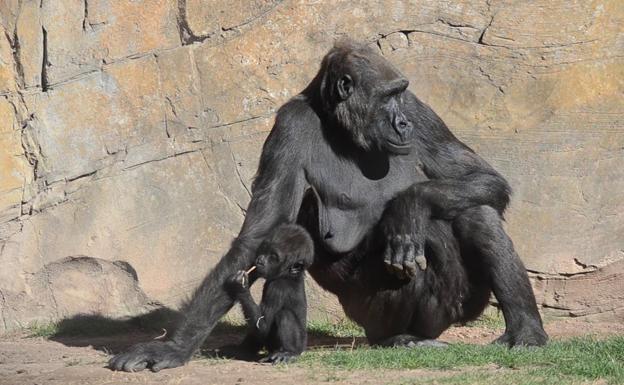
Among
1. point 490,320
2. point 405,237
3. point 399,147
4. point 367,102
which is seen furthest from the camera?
point 490,320

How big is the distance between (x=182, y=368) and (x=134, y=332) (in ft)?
6.87

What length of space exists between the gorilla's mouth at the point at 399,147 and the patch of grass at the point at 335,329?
1.81 metres

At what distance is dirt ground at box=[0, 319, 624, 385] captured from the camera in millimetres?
5648

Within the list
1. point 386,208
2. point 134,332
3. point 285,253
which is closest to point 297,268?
point 285,253

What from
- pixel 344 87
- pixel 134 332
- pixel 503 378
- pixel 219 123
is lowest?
pixel 134 332

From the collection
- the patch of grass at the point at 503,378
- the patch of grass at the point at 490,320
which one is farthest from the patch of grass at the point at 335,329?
the patch of grass at the point at 503,378

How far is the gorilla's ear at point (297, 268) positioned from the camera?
20.9ft

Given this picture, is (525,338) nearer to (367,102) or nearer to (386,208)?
(386,208)

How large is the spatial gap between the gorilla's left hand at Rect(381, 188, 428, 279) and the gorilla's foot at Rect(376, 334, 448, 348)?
1.40 feet

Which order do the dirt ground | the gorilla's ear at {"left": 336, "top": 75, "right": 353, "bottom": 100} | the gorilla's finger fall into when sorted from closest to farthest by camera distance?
the dirt ground
the gorilla's finger
the gorilla's ear at {"left": 336, "top": 75, "right": 353, "bottom": 100}

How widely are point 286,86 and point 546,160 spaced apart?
2059mm

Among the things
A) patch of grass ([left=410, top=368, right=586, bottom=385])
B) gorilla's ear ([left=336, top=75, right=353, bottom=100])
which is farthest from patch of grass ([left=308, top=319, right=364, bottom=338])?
patch of grass ([left=410, top=368, right=586, bottom=385])

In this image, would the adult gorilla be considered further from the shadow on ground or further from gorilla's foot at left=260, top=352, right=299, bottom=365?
the shadow on ground

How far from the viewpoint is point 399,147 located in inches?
264
